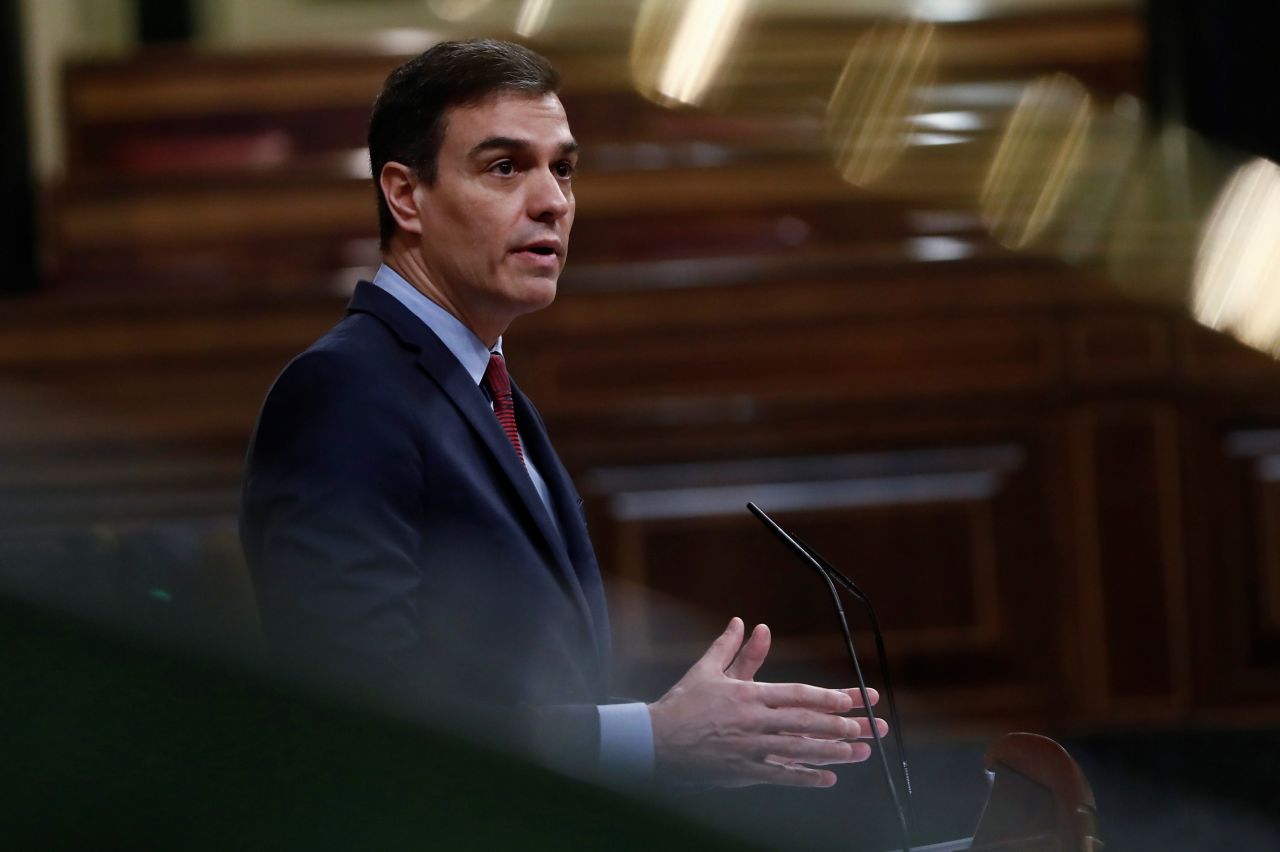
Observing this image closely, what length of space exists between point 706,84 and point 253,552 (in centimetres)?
267

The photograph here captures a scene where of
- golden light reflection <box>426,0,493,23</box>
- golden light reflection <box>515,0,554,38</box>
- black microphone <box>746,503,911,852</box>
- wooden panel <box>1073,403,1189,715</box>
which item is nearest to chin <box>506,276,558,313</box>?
black microphone <box>746,503,911,852</box>

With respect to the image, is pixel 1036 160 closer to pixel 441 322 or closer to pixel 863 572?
pixel 863 572

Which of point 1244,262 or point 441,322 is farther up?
point 441,322

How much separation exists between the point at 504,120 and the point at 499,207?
Answer: 0.16 feet

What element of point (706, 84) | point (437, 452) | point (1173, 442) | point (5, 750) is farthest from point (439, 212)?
point (706, 84)

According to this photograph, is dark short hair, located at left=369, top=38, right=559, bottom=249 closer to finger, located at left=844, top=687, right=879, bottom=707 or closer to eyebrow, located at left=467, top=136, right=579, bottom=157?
eyebrow, located at left=467, top=136, right=579, bottom=157

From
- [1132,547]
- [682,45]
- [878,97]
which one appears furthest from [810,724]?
[682,45]

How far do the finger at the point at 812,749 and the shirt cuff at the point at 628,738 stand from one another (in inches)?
2.0

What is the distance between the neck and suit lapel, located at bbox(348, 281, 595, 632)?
32 mm

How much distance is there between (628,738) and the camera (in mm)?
709

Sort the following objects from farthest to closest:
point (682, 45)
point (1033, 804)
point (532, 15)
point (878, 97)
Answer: point (532, 15) → point (682, 45) → point (878, 97) → point (1033, 804)

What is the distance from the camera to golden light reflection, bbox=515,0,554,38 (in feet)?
12.3

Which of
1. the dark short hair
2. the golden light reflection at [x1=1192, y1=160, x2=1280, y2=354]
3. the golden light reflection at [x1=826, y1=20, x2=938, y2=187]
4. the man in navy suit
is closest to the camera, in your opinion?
the man in navy suit

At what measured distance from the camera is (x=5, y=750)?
287mm
